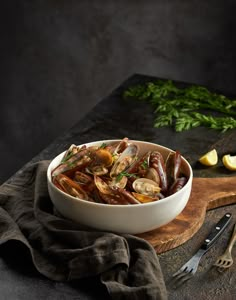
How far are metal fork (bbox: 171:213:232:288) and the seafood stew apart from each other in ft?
0.60

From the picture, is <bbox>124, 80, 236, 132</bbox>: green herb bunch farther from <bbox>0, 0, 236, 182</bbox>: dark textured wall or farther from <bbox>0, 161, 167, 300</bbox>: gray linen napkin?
<bbox>0, 0, 236, 182</bbox>: dark textured wall

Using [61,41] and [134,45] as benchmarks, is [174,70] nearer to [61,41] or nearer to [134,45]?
[134,45]

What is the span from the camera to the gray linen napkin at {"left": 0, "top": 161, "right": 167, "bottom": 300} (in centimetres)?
171

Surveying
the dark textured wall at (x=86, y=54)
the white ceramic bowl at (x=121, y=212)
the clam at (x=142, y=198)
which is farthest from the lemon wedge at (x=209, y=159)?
the dark textured wall at (x=86, y=54)

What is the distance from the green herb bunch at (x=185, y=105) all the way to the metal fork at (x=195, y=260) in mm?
855

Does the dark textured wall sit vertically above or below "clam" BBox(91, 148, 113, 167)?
below

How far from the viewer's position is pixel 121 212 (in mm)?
1834


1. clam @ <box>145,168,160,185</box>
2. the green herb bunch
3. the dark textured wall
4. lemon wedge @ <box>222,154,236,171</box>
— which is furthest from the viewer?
the dark textured wall

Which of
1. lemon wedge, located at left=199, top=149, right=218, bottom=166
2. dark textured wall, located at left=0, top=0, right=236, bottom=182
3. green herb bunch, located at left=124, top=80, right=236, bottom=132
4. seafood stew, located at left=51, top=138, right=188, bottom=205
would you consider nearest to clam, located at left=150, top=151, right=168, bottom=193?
seafood stew, located at left=51, top=138, right=188, bottom=205

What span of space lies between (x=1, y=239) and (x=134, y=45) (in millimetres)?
3088

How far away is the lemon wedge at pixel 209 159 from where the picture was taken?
2.47 metres

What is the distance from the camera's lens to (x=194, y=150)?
263 cm

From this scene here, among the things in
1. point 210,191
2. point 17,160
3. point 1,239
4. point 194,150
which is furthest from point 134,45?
point 1,239

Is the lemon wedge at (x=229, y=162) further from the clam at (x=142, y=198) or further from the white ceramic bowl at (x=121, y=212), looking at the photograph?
the clam at (x=142, y=198)
